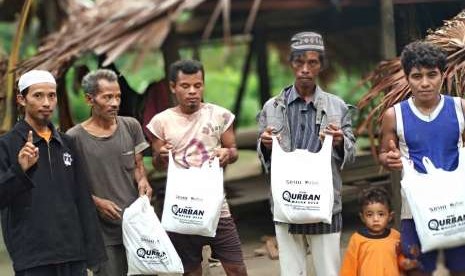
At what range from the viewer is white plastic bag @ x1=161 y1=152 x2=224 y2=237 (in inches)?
161

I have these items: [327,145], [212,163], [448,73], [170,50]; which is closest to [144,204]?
[212,163]

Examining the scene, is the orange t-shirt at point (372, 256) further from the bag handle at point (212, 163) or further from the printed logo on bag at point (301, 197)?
the bag handle at point (212, 163)

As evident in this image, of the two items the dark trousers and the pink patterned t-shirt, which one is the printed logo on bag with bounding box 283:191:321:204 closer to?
the pink patterned t-shirt

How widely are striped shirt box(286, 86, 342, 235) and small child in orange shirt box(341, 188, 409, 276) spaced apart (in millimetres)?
161

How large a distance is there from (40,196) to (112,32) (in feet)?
5.54

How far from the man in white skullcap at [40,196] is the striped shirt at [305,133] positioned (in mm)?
1129

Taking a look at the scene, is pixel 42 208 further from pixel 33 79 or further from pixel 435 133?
pixel 435 133

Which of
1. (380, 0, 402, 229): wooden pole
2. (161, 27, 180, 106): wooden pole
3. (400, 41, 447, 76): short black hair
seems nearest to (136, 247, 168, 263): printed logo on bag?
(400, 41, 447, 76): short black hair

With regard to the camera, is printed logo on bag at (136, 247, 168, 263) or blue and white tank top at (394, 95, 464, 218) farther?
printed logo on bag at (136, 247, 168, 263)

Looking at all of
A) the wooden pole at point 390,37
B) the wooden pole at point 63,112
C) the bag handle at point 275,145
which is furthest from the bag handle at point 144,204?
the wooden pole at point 63,112

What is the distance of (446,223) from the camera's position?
3.58 m

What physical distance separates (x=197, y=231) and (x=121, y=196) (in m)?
0.46

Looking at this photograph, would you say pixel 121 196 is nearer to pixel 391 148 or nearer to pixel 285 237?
pixel 285 237

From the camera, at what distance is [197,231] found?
412 cm
